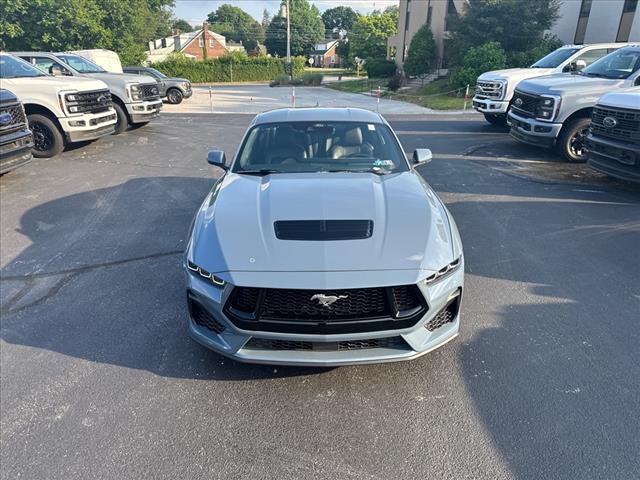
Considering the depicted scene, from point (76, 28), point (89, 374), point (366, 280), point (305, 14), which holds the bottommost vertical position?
point (89, 374)

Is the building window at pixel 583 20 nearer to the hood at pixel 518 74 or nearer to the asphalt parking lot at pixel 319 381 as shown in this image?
the hood at pixel 518 74

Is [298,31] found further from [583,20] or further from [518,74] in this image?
[518,74]

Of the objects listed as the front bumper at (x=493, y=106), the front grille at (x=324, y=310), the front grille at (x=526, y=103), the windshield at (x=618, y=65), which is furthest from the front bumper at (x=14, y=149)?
the front bumper at (x=493, y=106)

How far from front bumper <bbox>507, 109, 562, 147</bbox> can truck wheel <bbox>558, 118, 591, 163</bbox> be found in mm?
152

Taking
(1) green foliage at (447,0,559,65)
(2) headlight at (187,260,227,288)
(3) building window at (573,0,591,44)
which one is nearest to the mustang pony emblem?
(2) headlight at (187,260,227,288)

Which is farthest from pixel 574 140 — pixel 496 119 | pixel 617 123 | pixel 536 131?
pixel 496 119

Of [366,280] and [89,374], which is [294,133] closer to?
[366,280]

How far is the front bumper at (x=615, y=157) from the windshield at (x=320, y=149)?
4.22m

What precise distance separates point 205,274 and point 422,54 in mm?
35626

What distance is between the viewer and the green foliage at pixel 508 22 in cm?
2472

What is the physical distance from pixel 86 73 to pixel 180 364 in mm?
12194

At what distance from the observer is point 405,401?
281 cm

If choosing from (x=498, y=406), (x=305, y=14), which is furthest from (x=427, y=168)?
(x=305, y=14)

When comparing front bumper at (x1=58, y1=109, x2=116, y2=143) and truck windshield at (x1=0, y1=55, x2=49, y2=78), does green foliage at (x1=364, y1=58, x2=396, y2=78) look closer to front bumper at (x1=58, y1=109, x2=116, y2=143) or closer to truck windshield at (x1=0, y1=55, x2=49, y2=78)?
front bumper at (x1=58, y1=109, x2=116, y2=143)
